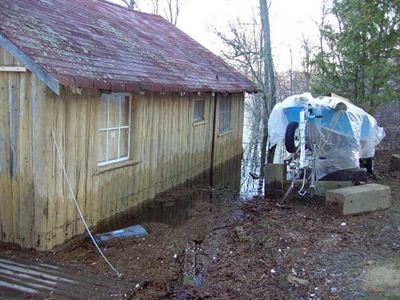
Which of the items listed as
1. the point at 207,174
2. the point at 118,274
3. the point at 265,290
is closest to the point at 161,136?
the point at 207,174

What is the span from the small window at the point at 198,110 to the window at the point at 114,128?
146 inches

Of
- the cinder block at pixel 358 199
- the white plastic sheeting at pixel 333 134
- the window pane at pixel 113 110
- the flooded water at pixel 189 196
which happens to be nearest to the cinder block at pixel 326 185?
the white plastic sheeting at pixel 333 134

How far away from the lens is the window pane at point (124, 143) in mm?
8172

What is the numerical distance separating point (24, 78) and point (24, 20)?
127 centimetres

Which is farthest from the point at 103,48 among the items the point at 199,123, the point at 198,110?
the point at 198,110

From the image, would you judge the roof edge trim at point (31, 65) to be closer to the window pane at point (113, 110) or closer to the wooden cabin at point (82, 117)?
the wooden cabin at point (82, 117)

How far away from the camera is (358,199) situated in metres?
8.02

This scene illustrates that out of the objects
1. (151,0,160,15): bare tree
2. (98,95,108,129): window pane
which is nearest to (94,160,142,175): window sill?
(98,95,108,129): window pane

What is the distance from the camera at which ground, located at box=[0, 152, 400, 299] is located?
5180 mm

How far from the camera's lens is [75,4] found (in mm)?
10109

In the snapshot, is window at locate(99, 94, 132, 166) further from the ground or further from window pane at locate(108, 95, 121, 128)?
the ground

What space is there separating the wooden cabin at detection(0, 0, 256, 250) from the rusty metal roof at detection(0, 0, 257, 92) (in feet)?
0.10

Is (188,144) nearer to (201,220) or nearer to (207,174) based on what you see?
(207,174)

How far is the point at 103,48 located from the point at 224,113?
6.93 m
